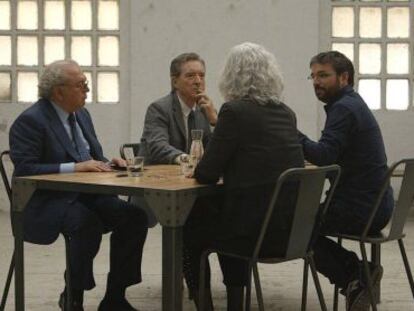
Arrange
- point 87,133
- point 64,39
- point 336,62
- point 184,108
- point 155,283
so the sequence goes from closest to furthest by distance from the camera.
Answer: point 336,62 → point 87,133 → point 184,108 → point 155,283 → point 64,39

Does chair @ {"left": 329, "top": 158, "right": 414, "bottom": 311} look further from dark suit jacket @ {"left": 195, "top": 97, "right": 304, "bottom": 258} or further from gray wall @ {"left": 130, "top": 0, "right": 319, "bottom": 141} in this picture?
gray wall @ {"left": 130, "top": 0, "right": 319, "bottom": 141}

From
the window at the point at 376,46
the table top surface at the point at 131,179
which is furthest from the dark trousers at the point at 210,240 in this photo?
the window at the point at 376,46

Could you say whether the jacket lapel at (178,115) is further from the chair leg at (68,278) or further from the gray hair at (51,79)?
the chair leg at (68,278)

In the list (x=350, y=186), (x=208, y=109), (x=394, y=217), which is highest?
(x=208, y=109)

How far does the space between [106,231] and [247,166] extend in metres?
0.95

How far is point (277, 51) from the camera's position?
6852 millimetres

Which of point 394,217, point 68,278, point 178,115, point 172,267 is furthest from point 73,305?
point 394,217

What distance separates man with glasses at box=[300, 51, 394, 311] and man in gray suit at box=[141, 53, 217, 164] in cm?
74

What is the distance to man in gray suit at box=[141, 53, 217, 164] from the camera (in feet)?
13.6

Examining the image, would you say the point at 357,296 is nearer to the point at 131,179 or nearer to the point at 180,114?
the point at 131,179

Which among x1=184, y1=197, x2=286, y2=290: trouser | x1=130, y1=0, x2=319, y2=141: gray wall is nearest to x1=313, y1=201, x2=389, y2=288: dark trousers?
x1=184, y1=197, x2=286, y2=290: trouser

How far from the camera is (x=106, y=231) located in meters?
3.73

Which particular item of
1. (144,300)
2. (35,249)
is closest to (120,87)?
(35,249)

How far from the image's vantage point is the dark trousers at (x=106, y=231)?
Result: 3426 mm
